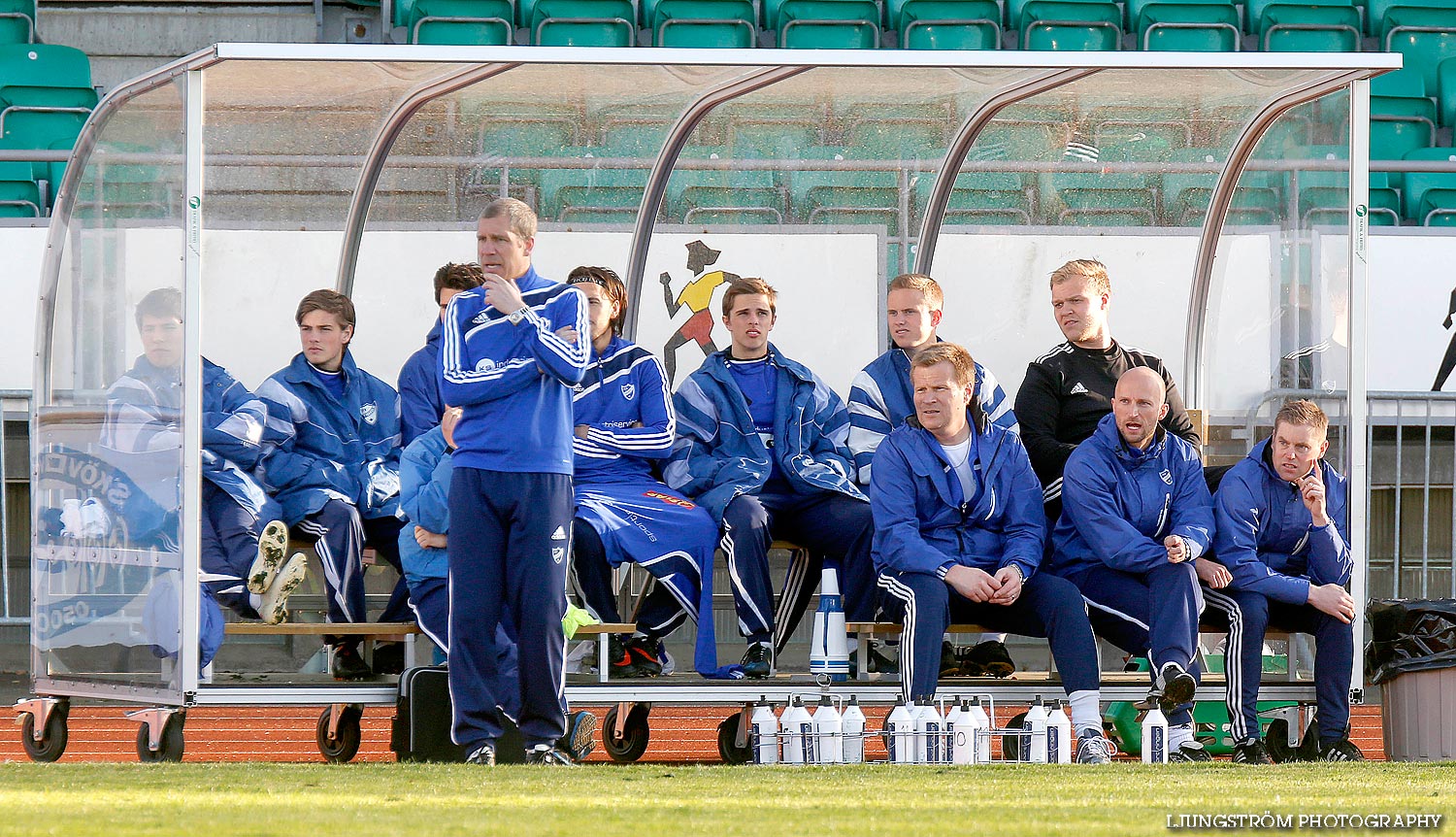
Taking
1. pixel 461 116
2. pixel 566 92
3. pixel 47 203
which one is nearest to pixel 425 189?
pixel 461 116

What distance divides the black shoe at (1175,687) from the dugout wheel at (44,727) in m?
3.63

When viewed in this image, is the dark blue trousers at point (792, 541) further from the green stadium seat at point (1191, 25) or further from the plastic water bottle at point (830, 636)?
the green stadium seat at point (1191, 25)

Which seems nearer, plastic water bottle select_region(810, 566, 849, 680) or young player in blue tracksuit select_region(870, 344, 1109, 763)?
young player in blue tracksuit select_region(870, 344, 1109, 763)

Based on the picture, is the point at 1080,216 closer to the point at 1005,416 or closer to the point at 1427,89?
the point at 1005,416

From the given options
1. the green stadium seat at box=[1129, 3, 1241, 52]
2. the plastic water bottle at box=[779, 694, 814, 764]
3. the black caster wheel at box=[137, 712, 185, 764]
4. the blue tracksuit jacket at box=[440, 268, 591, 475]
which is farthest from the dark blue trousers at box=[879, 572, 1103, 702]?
the green stadium seat at box=[1129, 3, 1241, 52]

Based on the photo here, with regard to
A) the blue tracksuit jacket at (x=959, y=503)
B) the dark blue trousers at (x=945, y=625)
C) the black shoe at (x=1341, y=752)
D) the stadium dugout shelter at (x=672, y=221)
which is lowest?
the black shoe at (x=1341, y=752)

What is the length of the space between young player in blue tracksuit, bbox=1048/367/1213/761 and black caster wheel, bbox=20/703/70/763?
3429 millimetres

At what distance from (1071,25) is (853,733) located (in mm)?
7445

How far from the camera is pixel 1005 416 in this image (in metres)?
6.43

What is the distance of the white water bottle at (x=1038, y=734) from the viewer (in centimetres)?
554

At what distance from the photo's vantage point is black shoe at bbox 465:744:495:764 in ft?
17.1

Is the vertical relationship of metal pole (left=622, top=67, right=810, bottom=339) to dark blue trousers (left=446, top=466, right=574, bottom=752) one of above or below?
above

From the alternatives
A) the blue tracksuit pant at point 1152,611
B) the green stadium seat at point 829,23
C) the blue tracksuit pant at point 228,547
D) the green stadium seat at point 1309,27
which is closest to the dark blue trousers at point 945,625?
the blue tracksuit pant at point 1152,611

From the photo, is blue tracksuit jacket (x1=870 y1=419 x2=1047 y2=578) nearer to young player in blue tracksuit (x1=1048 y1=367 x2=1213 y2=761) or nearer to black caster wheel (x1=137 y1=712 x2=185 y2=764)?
young player in blue tracksuit (x1=1048 y1=367 x2=1213 y2=761)
